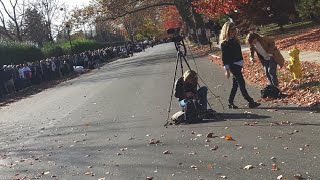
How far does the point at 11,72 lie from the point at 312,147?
23650 millimetres

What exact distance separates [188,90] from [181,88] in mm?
176

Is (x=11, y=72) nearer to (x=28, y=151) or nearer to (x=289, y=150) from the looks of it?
(x=28, y=151)

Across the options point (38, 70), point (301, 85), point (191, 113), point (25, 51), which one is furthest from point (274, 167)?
point (25, 51)

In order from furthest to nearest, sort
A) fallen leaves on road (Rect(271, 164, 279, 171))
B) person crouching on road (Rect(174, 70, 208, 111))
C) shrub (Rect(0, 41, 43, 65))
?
shrub (Rect(0, 41, 43, 65)), person crouching on road (Rect(174, 70, 208, 111)), fallen leaves on road (Rect(271, 164, 279, 171))

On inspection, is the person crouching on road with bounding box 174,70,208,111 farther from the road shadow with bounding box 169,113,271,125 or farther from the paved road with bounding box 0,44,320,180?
the paved road with bounding box 0,44,320,180

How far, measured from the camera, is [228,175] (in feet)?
19.6

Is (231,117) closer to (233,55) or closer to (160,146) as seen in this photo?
(233,55)

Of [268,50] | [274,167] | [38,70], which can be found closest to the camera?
[274,167]

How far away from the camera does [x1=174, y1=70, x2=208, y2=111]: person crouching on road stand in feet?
32.7

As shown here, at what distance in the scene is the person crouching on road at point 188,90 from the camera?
32.7 feet

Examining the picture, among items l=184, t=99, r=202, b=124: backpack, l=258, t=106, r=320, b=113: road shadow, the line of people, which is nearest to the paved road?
l=258, t=106, r=320, b=113: road shadow

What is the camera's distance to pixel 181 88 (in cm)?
1005

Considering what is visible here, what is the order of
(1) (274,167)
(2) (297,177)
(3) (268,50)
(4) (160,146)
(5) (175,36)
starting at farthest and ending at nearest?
1. (3) (268,50)
2. (5) (175,36)
3. (4) (160,146)
4. (1) (274,167)
5. (2) (297,177)

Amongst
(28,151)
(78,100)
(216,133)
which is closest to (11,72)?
(78,100)
